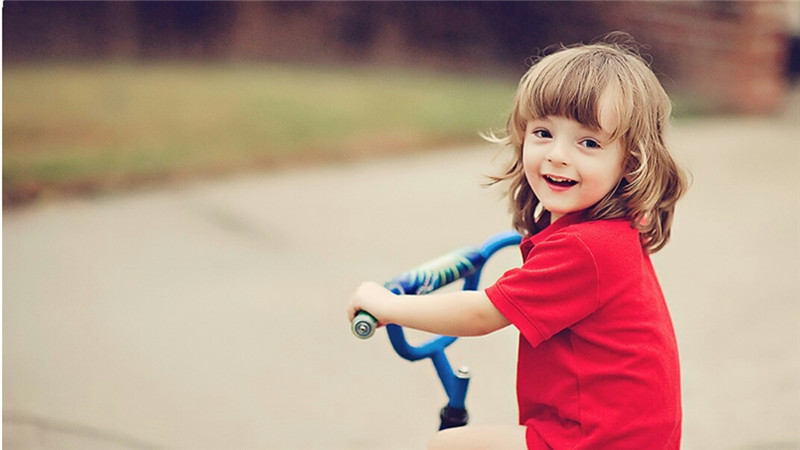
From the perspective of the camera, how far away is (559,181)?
1657 millimetres

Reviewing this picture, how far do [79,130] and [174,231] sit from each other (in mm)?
1114

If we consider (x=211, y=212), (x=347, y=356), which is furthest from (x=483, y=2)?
(x=347, y=356)

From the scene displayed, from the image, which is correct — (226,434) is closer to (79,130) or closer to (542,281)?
(542,281)

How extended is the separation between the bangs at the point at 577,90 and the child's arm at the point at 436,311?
0.36 metres

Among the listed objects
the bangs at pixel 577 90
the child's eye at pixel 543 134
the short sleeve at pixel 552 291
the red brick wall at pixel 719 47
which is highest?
the red brick wall at pixel 719 47

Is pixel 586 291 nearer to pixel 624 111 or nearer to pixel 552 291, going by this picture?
pixel 552 291

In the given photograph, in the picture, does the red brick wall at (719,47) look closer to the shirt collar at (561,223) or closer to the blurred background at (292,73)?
the blurred background at (292,73)

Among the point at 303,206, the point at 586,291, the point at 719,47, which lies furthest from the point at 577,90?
the point at 719,47

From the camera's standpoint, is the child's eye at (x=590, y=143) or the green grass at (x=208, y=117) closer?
the child's eye at (x=590, y=143)

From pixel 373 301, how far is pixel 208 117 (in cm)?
A: 437

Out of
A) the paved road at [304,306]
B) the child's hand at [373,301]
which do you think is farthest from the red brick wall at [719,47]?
the child's hand at [373,301]

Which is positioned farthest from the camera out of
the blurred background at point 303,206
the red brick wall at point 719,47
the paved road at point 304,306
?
the red brick wall at point 719,47

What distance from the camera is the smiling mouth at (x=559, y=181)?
1646mm

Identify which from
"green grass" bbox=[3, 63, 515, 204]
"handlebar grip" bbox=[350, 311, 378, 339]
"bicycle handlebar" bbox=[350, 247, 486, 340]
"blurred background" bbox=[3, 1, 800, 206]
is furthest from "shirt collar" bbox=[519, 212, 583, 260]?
"blurred background" bbox=[3, 1, 800, 206]
